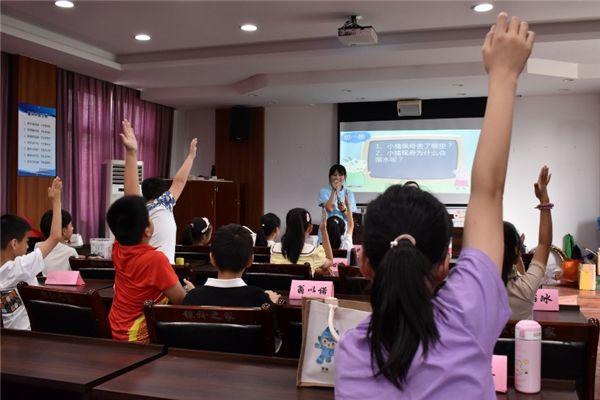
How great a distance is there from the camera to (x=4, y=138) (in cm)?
560

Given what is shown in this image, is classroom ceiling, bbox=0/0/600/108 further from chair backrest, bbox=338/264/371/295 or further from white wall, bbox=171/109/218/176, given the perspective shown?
chair backrest, bbox=338/264/371/295

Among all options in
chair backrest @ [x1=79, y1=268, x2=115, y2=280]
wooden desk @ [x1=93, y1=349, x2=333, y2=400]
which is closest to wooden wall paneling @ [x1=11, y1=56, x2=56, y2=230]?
chair backrest @ [x1=79, y1=268, x2=115, y2=280]

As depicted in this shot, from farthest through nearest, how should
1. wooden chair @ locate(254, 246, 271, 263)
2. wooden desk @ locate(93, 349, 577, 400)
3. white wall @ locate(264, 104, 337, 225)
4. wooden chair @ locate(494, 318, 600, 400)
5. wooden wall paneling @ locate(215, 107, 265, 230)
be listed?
wooden wall paneling @ locate(215, 107, 265, 230), white wall @ locate(264, 104, 337, 225), wooden chair @ locate(254, 246, 271, 263), wooden chair @ locate(494, 318, 600, 400), wooden desk @ locate(93, 349, 577, 400)

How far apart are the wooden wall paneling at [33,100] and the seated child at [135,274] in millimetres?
4136

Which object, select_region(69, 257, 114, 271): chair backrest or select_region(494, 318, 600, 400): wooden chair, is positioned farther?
select_region(69, 257, 114, 271): chair backrest

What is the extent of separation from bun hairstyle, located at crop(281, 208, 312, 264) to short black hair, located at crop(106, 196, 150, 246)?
1254 millimetres

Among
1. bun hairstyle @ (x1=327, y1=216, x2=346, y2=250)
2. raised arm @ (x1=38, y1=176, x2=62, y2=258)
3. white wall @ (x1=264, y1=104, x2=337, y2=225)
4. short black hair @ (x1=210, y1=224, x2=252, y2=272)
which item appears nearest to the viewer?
short black hair @ (x1=210, y1=224, x2=252, y2=272)

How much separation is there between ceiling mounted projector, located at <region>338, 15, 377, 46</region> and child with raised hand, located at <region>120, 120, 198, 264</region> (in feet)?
6.87

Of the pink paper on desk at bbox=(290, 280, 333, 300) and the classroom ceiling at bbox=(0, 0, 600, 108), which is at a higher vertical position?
the classroom ceiling at bbox=(0, 0, 600, 108)

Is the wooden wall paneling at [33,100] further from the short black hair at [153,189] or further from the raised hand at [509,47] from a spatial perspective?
the raised hand at [509,47]

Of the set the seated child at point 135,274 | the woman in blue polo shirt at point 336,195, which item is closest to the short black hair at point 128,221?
the seated child at point 135,274

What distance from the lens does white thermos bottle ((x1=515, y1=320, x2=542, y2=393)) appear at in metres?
1.30

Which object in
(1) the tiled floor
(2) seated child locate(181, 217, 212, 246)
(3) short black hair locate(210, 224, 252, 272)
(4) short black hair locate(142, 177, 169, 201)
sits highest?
(4) short black hair locate(142, 177, 169, 201)

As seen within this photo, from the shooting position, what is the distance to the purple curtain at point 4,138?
5555 mm
